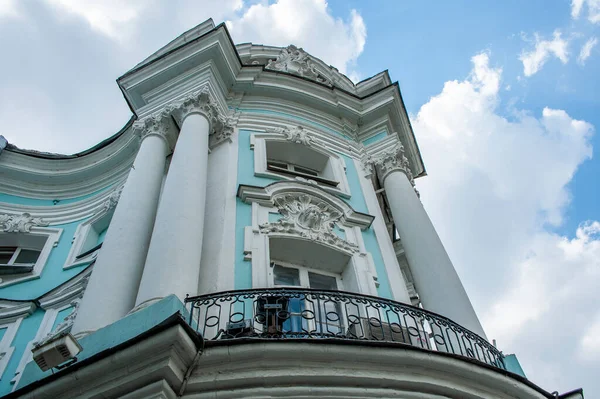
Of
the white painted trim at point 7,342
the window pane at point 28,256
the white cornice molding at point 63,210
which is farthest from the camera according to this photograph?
the white cornice molding at point 63,210

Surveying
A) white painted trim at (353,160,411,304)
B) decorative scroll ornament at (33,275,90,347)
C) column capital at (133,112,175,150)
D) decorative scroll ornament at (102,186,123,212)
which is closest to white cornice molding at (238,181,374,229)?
white painted trim at (353,160,411,304)

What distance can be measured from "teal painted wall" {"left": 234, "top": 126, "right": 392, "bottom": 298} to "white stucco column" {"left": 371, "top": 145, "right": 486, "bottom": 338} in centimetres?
77

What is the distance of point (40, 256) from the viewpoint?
540 inches

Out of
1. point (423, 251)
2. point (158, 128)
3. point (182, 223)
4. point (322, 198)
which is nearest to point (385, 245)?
point (423, 251)

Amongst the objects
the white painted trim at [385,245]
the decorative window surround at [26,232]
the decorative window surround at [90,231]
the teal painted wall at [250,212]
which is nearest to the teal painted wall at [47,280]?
the decorative window surround at [90,231]

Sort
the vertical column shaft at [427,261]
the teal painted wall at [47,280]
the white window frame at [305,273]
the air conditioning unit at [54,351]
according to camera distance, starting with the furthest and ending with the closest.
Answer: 1. the teal painted wall at [47,280]
2. the white window frame at [305,273]
3. the vertical column shaft at [427,261]
4. the air conditioning unit at [54,351]

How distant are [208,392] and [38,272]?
339 inches

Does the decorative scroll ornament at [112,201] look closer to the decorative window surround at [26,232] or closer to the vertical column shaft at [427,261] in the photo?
the decorative window surround at [26,232]

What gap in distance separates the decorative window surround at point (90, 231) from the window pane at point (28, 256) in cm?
127

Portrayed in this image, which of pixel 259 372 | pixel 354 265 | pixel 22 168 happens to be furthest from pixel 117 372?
pixel 22 168

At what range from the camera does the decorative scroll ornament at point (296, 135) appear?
1397cm

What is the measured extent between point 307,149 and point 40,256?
289 inches

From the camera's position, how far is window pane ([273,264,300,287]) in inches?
405

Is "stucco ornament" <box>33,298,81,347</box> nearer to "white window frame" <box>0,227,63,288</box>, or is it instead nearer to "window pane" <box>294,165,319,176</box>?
"white window frame" <box>0,227,63,288</box>
